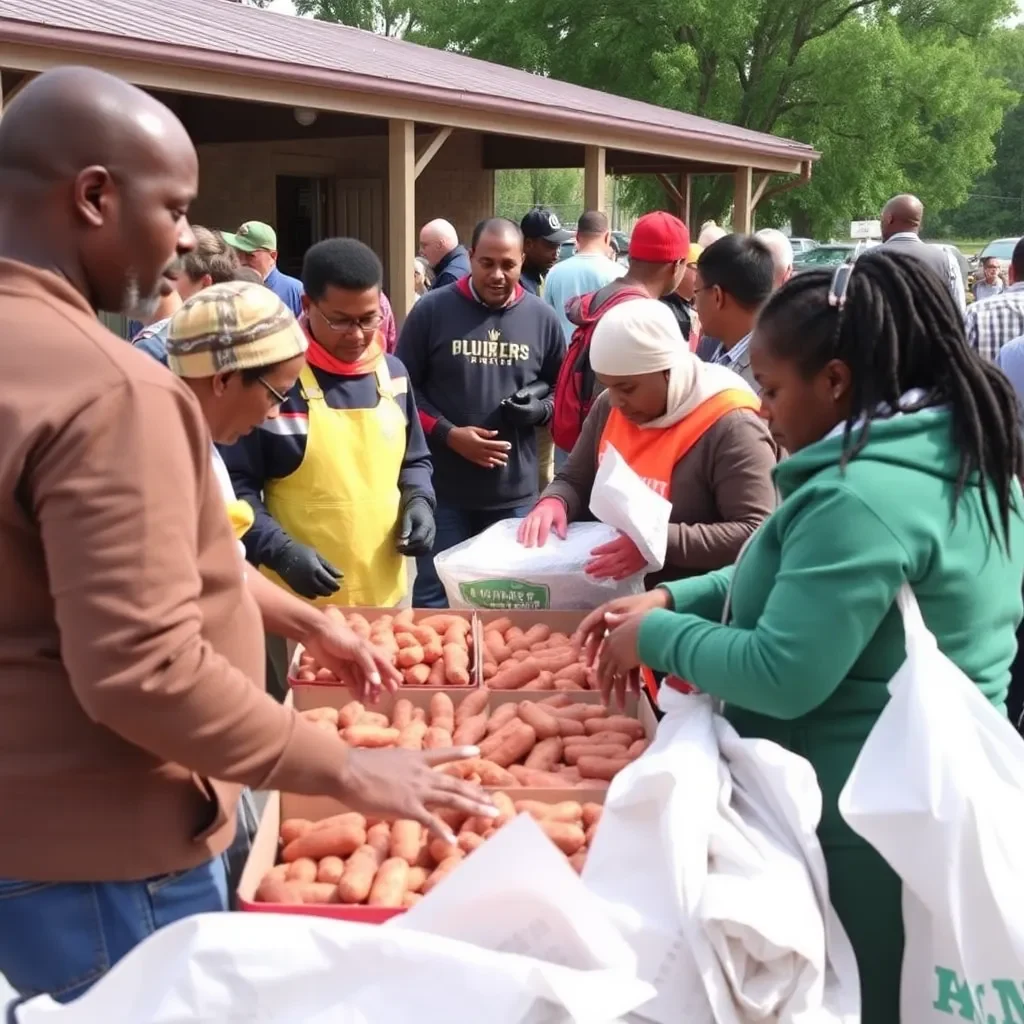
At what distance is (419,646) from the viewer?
3184 millimetres

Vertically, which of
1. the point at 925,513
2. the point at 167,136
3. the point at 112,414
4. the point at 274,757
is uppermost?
the point at 167,136

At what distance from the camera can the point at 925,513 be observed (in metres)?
1.84

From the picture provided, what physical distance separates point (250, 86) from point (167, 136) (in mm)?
8978

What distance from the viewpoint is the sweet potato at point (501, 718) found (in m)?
2.86

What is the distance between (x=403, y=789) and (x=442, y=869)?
67 centimetres

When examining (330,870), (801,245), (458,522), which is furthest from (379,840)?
(801,245)

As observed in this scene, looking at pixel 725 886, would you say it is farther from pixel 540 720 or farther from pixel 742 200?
pixel 742 200

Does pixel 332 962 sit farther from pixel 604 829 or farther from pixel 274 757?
pixel 604 829

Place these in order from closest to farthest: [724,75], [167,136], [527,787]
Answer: [167,136] < [527,787] < [724,75]

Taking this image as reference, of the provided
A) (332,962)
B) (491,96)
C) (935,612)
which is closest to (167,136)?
(332,962)

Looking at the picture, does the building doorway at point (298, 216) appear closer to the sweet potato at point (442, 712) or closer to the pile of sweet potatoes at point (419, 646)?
the pile of sweet potatoes at point (419, 646)

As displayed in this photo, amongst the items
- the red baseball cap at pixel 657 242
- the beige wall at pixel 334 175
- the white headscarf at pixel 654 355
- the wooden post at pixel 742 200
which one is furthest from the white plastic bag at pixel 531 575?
the wooden post at pixel 742 200

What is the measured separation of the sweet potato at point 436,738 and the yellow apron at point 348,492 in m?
0.97

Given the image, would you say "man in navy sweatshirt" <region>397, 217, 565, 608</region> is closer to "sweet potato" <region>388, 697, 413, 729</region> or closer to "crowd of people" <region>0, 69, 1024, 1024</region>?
"crowd of people" <region>0, 69, 1024, 1024</region>
